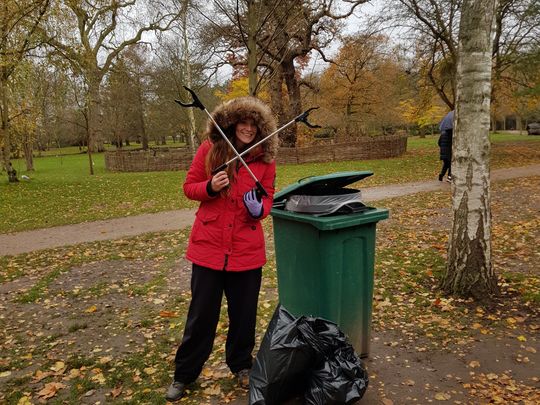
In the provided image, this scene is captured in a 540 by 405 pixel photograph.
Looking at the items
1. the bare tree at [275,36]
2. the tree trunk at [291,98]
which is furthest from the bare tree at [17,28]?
the tree trunk at [291,98]

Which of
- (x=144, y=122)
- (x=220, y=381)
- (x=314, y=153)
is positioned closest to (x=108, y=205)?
(x=220, y=381)

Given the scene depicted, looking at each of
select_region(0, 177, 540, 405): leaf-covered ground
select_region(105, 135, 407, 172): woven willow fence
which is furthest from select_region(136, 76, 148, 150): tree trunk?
select_region(0, 177, 540, 405): leaf-covered ground

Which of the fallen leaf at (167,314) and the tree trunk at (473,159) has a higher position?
the tree trunk at (473,159)

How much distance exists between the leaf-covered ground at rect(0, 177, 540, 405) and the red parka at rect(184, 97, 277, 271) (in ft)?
3.45

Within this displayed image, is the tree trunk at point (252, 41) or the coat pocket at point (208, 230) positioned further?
the tree trunk at point (252, 41)

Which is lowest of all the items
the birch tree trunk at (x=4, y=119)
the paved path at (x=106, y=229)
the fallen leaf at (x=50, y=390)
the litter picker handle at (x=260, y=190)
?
the fallen leaf at (x=50, y=390)

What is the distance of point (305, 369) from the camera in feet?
8.80

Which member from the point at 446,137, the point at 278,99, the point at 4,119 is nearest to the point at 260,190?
the point at 446,137

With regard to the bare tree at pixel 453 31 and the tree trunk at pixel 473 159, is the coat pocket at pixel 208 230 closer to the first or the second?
the tree trunk at pixel 473 159

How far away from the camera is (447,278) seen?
441 centimetres

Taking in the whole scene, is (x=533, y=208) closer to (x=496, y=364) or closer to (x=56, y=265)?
(x=496, y=364)

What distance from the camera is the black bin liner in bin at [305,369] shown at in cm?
261

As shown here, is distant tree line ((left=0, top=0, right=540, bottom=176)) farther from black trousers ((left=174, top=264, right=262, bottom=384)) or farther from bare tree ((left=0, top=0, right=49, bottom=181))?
black trousers ((left=174, top=264, right=262, bottom=384))

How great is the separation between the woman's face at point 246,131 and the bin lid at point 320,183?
0.46 meters
